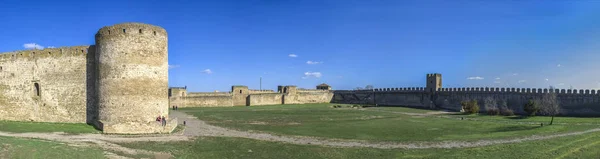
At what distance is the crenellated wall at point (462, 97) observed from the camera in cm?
3136

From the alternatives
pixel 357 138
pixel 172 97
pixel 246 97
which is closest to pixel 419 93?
pixel 246 97

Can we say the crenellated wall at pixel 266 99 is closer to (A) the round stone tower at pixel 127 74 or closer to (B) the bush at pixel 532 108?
(A) the round stone tower at pixel 127 74

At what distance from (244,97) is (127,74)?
3093 centimetres

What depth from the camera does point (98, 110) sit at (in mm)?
20078

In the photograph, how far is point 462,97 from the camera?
143 ft

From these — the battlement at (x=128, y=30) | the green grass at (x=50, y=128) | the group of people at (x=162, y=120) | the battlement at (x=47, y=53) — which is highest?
the battlement at (x=128, y=30)

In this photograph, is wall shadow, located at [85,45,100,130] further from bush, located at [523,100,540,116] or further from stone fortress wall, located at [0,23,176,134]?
bush, located at [523,100,540,116]

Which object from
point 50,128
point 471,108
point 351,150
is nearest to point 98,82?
point 50,128

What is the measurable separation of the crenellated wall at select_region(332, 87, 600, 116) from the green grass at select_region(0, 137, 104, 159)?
117 feet

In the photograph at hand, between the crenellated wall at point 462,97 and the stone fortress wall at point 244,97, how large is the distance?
5.30 metres

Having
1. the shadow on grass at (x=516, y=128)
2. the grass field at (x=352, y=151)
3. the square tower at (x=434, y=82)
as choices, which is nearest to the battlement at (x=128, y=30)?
the grass field at (x=352, y=151)

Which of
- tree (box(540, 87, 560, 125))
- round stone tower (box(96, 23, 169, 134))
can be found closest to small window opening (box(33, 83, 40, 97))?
round stone tower (box(96, 23, 169, 134))

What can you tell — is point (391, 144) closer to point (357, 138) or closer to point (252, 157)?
point (357, 138)

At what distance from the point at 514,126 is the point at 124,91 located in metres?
22.9
